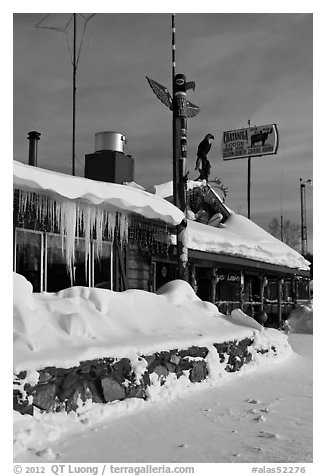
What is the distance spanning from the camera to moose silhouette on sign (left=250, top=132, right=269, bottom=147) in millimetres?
24797

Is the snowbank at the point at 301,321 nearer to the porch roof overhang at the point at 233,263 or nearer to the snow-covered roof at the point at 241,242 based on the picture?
the porch roof overhang at the point at 233,263

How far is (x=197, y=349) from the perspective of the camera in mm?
6535

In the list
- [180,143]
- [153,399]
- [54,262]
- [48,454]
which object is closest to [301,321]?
[180,143]

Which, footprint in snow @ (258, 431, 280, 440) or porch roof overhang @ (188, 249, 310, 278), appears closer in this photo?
footprint in snow @ (258, 431, 280, 440)

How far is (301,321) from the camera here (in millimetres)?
17312

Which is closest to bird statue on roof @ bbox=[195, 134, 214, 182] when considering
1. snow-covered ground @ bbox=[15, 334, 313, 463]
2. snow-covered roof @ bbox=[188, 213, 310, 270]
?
snow-covered roof @ bbox=[188, 213, 310, 270]

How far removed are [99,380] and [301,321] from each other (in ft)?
44.3

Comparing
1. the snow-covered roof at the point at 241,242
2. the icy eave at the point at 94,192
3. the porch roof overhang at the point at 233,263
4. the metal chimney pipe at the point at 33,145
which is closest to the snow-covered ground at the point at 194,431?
the icy eave at the point at 94,192

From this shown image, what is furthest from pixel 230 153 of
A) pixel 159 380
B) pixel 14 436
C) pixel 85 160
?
pixel 14 436

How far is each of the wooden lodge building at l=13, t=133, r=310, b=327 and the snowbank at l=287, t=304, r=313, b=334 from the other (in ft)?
8.52

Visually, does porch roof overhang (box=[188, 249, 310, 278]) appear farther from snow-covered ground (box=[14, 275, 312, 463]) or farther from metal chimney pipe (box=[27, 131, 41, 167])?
metal chimney pipe (box=[27, 131, 41, 167])

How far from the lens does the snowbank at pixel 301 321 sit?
16.8m

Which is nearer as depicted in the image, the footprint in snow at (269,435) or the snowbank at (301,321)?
the footprint in snow at (269,435)
